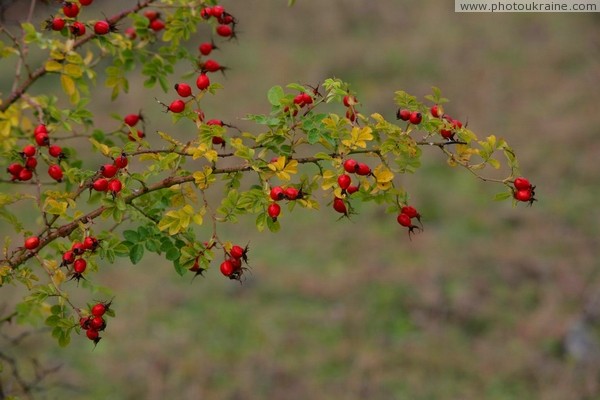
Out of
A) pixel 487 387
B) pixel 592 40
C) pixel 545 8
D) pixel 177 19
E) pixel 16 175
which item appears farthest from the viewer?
pixel 545 8

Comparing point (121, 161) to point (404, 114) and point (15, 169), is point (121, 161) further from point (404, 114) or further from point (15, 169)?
point (404, 114)

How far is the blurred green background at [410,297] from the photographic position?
5590mm

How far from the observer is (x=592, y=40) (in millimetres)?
11953

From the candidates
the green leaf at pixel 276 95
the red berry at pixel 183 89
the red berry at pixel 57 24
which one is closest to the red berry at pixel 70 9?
the red berry at pixel 57 24

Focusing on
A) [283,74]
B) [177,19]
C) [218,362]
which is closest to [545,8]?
[283,74]

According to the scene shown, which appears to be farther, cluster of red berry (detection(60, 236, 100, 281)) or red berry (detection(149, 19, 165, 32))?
red berry (detection(149, 19, 165, 32))

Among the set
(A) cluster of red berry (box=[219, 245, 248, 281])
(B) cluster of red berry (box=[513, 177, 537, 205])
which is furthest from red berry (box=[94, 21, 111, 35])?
(B) cluster of red berry (box=[513, 177, 537, 205])

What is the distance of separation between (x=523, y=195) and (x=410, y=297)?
4.73 m

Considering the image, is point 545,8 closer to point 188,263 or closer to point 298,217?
point 298,217

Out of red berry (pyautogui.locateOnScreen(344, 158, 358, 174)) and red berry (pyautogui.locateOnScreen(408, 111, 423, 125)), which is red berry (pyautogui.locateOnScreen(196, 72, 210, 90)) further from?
red berry (pyautogui.locateOnScreen(408, 111, 423, 125))

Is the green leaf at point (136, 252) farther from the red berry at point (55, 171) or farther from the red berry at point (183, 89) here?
the red berry at point (183, 89)

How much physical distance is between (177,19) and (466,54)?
10.1 meters

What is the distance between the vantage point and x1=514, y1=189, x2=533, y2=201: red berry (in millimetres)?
2057

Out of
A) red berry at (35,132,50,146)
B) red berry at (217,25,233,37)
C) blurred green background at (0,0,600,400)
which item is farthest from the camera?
blurred green background at (0,0,600,400)
